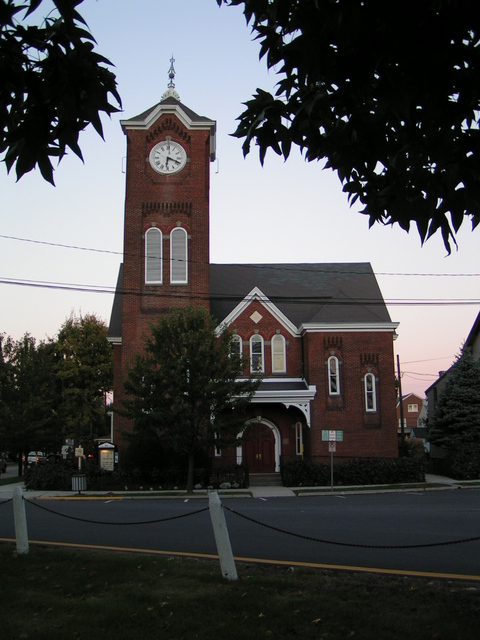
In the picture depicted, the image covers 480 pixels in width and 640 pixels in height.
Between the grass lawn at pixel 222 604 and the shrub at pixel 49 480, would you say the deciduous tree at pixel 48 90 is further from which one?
the shrub at pixel 49 480

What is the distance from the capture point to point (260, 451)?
3491 centimetres

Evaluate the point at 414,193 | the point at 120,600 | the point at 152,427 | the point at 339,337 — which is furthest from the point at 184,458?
the point at 414,193

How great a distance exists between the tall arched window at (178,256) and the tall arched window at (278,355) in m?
5.80

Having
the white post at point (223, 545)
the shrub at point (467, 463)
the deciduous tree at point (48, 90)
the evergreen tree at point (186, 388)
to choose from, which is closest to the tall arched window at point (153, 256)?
the evergreen tree at point (186, 388)

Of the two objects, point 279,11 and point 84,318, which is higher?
point 84,318

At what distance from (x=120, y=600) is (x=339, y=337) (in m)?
28.6

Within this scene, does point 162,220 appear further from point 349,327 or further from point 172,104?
point 349,327

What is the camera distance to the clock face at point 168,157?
118 feet

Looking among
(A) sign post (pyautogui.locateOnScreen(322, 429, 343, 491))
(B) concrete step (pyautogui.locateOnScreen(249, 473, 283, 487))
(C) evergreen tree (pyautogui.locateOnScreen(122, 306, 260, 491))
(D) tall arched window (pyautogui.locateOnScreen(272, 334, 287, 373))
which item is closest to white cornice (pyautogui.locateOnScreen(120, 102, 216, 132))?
(D) tall arched window (pyautogui.locateOnScreen(272, 334, 287, 373))

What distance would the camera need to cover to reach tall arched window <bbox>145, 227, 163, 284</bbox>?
3488 centimetres

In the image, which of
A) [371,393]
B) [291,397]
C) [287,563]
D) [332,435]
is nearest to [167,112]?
[291,397]

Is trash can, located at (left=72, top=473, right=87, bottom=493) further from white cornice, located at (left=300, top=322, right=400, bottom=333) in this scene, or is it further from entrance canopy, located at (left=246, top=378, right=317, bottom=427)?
white cornice, located at (left=300, top=322, right=400, bottom=333)

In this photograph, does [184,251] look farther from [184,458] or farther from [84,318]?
→ [84,318]

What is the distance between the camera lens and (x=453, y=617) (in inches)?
245
